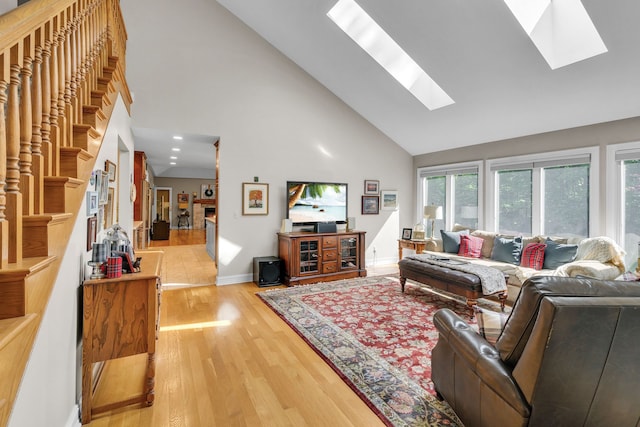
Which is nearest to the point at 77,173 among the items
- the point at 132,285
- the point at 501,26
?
the point at 132,285

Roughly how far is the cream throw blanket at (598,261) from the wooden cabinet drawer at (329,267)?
118 inches

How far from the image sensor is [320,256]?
523 cm

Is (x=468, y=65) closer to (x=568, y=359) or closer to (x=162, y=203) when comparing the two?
(x=568, y=359)

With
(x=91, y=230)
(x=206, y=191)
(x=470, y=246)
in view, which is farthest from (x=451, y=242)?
(x=206, y=191)

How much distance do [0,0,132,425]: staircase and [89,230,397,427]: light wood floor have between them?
46.3 inches

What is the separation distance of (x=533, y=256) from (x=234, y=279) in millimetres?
4272

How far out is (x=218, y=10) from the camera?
15.9ft

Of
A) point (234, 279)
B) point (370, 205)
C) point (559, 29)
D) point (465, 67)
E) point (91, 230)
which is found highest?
point (559, 29)

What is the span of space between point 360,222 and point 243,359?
13.4 feet

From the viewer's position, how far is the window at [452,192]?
5781 millimetres

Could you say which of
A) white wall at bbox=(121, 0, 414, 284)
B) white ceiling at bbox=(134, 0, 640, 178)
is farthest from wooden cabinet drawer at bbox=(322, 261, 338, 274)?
white ceiling at bbox=(134, 0, 640, 178)

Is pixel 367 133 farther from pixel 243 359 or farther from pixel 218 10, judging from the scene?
pixel 243 359

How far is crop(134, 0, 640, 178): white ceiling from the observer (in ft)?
10.6

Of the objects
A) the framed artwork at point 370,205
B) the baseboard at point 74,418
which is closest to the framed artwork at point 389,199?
the framed artwork at point 370,205
